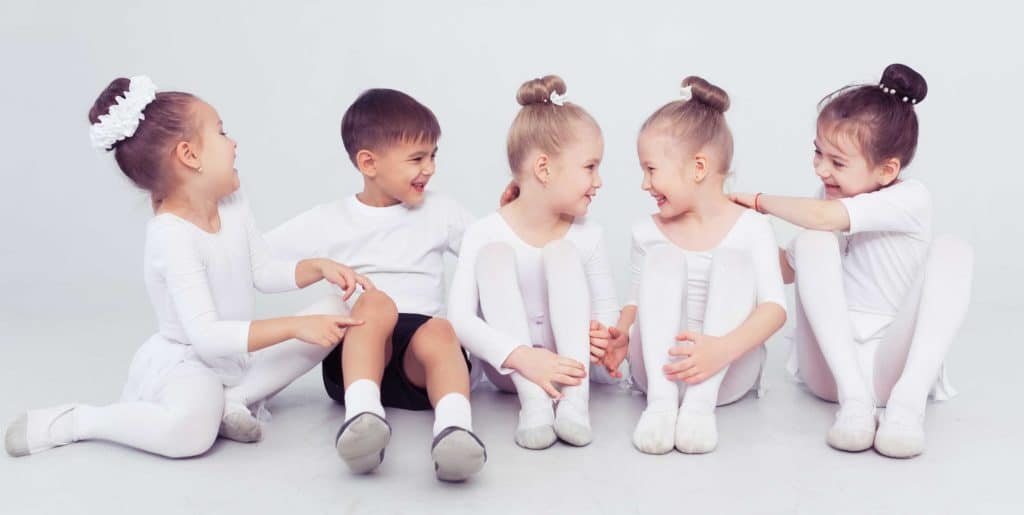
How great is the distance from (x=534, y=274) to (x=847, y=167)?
0.85m

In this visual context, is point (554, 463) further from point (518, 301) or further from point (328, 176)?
point (328, 176)

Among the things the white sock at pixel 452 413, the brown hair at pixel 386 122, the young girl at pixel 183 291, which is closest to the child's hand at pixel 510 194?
the brown hair at pixel 386 122

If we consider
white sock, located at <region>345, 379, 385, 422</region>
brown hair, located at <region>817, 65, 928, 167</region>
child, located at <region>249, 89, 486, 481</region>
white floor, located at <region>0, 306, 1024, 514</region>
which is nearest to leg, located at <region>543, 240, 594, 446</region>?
white floor, located at <region>0, 306, 1024, 514</region>

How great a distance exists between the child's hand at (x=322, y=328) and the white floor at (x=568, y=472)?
0.86 ft

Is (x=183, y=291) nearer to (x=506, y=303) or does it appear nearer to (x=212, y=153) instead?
(x=212, y=153)

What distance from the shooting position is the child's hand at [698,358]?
2.82m

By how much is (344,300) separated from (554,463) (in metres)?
0.70

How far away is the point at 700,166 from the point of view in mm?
3037

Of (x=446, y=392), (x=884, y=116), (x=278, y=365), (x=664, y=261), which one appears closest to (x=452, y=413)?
(x=446, y=392)

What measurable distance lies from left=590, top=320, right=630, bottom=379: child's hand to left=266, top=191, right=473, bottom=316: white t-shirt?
1.59 feet

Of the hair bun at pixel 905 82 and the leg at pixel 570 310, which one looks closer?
the leg at pixel 570 310

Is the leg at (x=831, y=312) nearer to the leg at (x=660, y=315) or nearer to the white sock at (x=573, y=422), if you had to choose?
the leg at (x=660, y=315)

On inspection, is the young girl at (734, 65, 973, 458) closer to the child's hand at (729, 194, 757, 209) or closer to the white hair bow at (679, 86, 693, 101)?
the child's hand at (729, 194, 757, 209)

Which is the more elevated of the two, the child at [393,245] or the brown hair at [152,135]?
the brown hair at [152,135]
